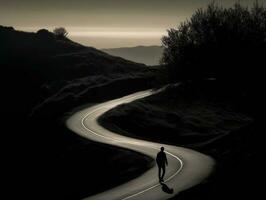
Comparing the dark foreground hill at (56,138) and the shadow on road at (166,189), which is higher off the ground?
the shadow on road at (166,189)

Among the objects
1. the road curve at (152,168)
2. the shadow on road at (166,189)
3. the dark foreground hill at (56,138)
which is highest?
the shadow on road at (166,189)

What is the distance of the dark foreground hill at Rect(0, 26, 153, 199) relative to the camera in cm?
4366

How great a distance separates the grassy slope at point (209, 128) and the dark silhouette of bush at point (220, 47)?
5.27 m

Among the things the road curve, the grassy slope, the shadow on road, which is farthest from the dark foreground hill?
the grassy slope

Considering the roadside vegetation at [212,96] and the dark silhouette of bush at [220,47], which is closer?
the roadside vegetation at [212,96]

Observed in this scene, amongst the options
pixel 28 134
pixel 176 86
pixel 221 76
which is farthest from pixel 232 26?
pixel 28 134

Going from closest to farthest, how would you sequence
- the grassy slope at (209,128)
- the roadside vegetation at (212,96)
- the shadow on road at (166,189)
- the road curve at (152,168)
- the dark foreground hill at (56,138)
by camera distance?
the shadow on road at (166,189) < the road curve at (152,168) < the grassy slope at (209,128) < the dark foreground hill at (56,138) < the roadside vegetation at (212,96)

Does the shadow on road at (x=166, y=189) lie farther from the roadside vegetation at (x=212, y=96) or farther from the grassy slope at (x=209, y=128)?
the roadside vegetation at (x=212, y=96)

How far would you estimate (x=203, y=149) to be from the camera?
49.6 meters

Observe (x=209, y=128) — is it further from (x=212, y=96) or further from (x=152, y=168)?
(x=152, y=168)

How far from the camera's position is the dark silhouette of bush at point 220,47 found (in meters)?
70.6

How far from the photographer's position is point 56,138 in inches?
2290

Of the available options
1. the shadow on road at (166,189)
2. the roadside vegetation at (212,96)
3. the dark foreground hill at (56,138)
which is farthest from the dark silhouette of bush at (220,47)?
the shadow on road at (166,189)

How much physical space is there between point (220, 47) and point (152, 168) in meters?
39.6
